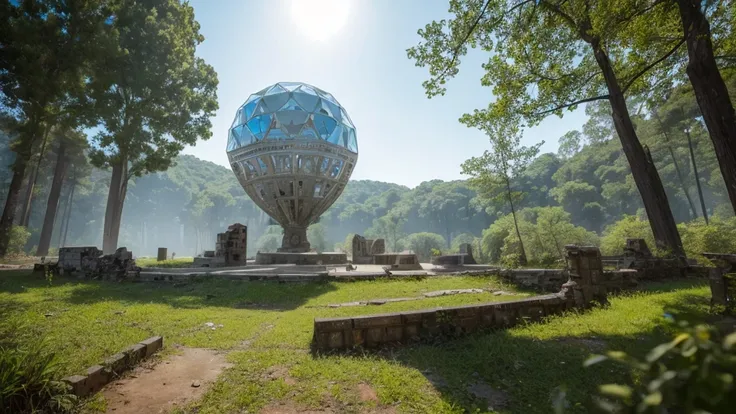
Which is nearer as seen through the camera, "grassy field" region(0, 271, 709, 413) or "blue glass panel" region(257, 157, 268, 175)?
"grassy field" region(0, 271, 709, 413)

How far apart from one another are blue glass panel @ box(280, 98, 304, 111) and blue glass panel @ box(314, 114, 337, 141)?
154 centimetres

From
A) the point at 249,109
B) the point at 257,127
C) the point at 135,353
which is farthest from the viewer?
the point at 249,109

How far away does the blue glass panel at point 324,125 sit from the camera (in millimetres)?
→ 24064

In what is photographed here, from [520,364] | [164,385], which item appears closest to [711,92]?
[520,364]

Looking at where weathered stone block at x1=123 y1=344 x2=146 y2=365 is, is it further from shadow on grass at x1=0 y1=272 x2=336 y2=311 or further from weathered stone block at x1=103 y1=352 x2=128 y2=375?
shadow on grass at x1=0 y1=272 x2=336 y2=311

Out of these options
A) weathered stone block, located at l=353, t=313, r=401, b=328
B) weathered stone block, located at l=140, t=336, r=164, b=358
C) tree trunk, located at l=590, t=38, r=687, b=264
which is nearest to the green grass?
weathered stone block, located at l=140, t=336, r=164, b=358

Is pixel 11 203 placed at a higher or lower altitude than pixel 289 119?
lower

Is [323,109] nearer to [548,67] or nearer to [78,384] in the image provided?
[548,67]

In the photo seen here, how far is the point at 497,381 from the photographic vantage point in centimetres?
407

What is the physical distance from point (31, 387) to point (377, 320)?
14.5 feet

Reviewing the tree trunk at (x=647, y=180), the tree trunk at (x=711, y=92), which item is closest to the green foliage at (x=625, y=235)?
the tree trunk at (x=647, y=180)

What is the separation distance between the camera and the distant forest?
3067 cm

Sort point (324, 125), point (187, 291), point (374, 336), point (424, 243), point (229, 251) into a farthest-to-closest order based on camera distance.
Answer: point (424, 243) < point (324, 125) < point (229, 251) < point (187, 291) < point (374, 336)

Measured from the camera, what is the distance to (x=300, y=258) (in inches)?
837
